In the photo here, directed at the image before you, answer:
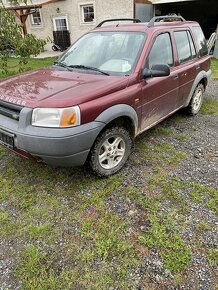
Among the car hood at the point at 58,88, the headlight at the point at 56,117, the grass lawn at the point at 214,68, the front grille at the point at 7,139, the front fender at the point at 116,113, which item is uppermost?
the car hood at the point at 58,88

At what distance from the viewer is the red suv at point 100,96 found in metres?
2.65

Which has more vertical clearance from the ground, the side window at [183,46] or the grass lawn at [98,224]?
the side window at [183,46]

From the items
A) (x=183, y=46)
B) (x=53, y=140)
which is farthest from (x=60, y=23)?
(x=53, y=140)

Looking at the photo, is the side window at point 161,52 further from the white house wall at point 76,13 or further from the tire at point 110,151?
the white house wall at point 76,13

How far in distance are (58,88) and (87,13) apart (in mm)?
14276

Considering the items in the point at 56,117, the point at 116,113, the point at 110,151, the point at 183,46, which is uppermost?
the point at 183,46

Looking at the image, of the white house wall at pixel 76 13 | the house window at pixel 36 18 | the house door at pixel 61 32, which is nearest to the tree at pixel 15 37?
the white house wall at pixel 76 13

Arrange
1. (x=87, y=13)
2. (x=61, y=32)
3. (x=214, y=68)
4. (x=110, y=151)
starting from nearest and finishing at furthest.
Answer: (x=110, y=151) < (x=214, y=68) < (x=87, y=13) < (x=61, y=32)

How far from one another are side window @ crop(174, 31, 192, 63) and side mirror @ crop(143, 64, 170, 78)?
1.16 meters

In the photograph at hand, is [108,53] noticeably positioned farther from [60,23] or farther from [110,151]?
[60,23]

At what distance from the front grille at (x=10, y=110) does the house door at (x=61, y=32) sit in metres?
14.7

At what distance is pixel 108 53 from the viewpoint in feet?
11.9

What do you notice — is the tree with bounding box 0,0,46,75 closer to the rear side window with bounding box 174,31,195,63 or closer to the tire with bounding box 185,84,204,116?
the rear side window with bounding box 174,31,195,63

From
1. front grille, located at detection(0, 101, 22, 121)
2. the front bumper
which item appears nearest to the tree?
front grille, located at detection(0, 101, 22, 121)
